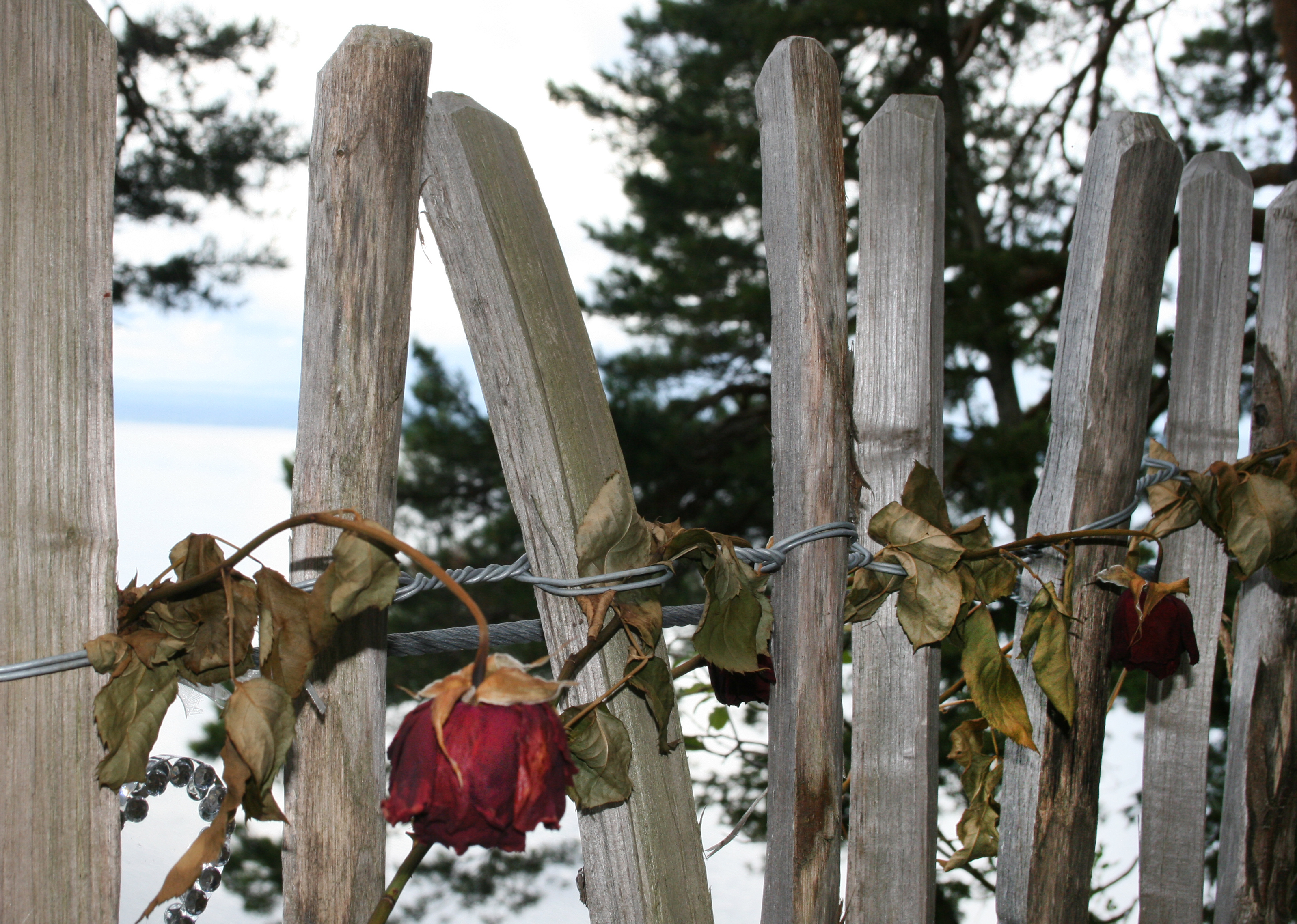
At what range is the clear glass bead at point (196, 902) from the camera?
0.71m

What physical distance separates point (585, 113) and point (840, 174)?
235 inches

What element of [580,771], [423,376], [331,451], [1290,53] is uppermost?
[1290,53]

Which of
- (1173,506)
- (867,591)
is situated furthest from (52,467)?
(1173,506)

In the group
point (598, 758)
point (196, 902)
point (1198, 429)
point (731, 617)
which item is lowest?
point (196, 902)

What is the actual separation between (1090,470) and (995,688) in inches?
11.4

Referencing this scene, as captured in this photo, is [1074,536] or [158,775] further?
[1074,536]

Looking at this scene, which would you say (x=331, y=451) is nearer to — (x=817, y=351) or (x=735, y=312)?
(x=817, y=351)

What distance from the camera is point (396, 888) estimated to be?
0.66 metres

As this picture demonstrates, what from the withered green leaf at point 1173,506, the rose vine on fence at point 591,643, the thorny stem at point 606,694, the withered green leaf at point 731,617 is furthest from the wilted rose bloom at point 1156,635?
the thorny stem at point 606,694

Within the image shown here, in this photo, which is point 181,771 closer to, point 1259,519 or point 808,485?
point 808,485

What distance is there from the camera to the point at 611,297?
6.41m

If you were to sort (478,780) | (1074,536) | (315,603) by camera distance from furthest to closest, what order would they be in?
(1074,536), (315,603), (478,780)

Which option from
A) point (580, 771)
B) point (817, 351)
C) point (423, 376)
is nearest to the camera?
point (580, 771)

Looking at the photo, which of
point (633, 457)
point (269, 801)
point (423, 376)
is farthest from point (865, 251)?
point (423, 376)
